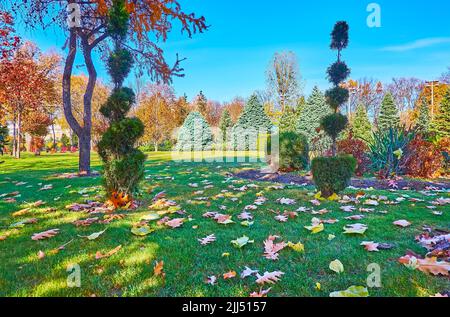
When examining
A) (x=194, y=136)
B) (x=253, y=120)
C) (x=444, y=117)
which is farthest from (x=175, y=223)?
(x=253, y=120)

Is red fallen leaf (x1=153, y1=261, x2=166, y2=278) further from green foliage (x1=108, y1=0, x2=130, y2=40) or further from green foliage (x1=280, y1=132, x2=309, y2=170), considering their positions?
green foliage (x1=280, y1=132, x2=309, y2=170)

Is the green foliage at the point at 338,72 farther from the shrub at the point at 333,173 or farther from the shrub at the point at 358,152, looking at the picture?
the shrub at the point at 358,152

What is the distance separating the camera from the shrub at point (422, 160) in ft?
24.0

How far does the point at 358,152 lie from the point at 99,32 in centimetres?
866

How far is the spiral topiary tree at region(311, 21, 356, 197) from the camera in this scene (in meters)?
4.38

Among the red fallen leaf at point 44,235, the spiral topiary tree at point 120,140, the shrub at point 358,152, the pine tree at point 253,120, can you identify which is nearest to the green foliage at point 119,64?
the spiral topiary tree at point 120,140

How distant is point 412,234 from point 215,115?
38.8 meters

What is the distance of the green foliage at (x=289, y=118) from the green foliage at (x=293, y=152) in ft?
52.0

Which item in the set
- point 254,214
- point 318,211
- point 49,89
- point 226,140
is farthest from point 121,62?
point 226,140

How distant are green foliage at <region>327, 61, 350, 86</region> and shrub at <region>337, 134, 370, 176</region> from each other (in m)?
3.52

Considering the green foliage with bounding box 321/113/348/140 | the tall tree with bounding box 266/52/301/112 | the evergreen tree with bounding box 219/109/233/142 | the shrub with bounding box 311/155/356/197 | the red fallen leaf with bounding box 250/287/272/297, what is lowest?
the red fallen leaf with bounding box 250/287/272/297

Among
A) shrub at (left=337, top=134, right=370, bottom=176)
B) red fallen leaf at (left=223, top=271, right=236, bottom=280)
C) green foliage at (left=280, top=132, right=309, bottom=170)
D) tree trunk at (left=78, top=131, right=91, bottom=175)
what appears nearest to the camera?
red fallen leaf at (left=223, top=271, right=236, bottom=280)

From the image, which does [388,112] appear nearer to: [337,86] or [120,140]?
[337,86]

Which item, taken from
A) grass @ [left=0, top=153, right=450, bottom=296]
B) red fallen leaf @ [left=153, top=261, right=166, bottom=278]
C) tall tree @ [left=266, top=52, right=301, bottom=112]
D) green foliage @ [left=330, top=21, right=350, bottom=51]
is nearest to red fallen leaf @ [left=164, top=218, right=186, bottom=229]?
grass @ [left=0, top=153, right=450, bottom=296]
